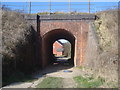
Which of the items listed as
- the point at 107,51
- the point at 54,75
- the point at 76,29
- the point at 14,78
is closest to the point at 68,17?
the point at 76,29

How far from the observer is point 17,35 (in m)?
12.2

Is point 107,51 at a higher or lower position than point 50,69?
higher

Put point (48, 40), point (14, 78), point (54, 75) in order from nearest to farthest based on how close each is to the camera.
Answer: point (14, 78) < point (54, 75) < point (48, 40)

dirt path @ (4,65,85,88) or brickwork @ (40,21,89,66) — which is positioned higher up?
brickwork @ (40,21,89,66)

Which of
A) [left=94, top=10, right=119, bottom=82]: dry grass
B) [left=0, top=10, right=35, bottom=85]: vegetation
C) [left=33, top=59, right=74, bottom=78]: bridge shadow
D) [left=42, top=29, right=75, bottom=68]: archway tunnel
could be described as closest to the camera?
[left=94, top=10, right=119, bottom=82]: dry grass

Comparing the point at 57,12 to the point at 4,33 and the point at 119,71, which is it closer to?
the point at 4,33

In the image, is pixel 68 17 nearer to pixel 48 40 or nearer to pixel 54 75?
pixel 48 40

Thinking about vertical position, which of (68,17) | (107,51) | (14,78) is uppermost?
(68,17)

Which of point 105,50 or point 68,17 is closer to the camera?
point 105,50

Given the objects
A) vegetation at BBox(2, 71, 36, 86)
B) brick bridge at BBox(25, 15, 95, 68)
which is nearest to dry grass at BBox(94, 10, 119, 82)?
brick bridge at BBox(25, 15, 95, 68)

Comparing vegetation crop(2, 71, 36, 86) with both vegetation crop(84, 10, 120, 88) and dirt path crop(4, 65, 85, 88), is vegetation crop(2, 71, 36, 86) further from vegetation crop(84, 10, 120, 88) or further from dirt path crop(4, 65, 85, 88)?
vegetation crop(84, 10, 120, 88)

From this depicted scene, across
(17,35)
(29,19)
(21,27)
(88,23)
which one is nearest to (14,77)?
(17,35)

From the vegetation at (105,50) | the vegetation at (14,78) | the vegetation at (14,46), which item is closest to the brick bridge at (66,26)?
the vegetation at (14,46)

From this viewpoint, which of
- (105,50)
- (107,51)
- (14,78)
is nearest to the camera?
(14,78)
